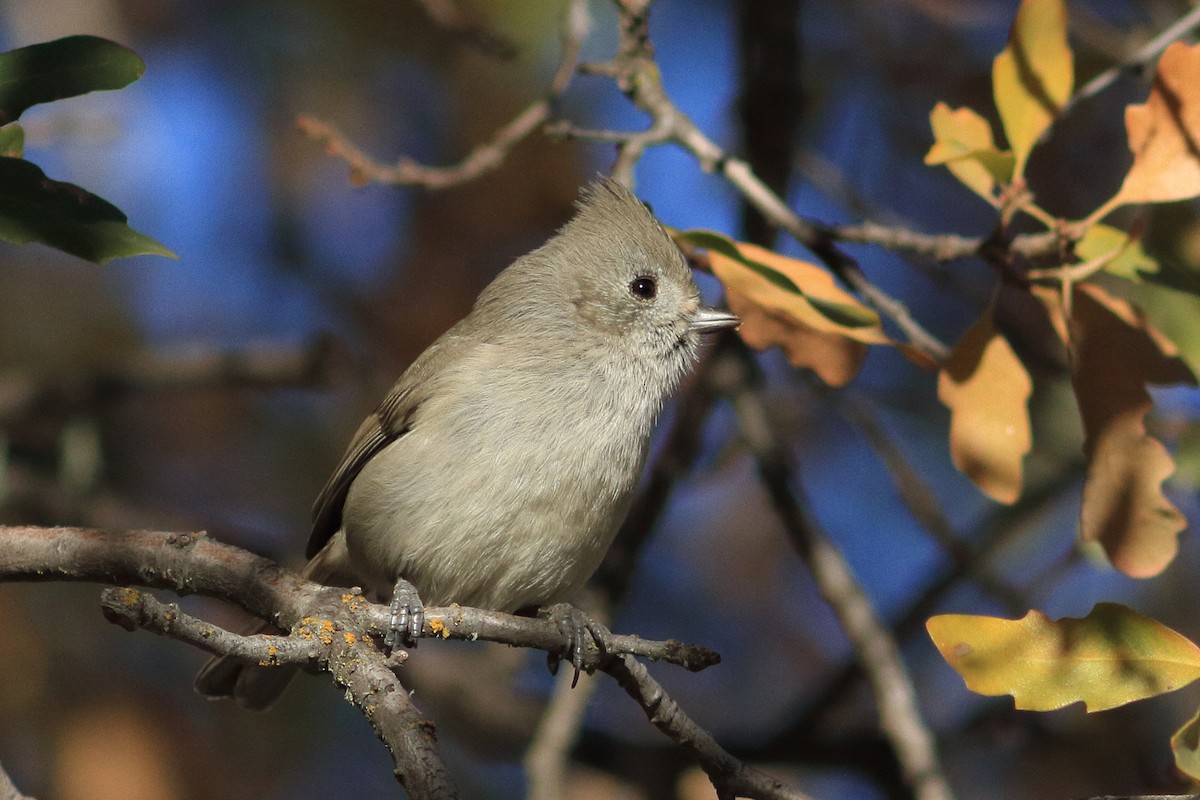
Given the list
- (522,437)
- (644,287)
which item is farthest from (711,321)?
(522,437)

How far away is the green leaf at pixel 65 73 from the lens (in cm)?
194

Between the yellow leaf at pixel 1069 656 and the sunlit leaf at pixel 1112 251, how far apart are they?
0.81 metres

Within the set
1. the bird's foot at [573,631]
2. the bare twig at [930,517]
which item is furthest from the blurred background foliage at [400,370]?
the bird's foot at [573,631]

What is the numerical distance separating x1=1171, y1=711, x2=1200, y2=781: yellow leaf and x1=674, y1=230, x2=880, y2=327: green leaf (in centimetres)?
88

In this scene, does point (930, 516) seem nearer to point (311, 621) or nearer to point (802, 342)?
point (802, 342)

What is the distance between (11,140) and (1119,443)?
6.48ft

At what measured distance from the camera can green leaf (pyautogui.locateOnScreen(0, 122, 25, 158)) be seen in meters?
2.03

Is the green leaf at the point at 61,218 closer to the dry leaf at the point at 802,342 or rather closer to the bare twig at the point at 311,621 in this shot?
the bare twig at the point at 311,621

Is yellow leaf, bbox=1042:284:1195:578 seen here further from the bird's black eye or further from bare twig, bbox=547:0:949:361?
the bird's black eye

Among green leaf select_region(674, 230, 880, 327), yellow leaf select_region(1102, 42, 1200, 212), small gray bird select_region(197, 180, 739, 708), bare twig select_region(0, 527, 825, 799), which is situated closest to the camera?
bare twig select_region(0, 527, 825, 799)

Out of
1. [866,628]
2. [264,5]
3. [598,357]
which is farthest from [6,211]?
[264,5]

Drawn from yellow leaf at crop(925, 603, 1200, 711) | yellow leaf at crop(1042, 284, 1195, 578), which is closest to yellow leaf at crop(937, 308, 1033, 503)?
yellow leaf at crop(1042, 284, 1195, 578)

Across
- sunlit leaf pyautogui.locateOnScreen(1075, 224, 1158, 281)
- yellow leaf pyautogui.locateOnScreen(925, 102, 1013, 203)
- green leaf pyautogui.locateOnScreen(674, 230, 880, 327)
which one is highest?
yellow leaf pyautogui.locateOnScreen(925, 102, 1013, 203)

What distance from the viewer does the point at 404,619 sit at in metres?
2.37
